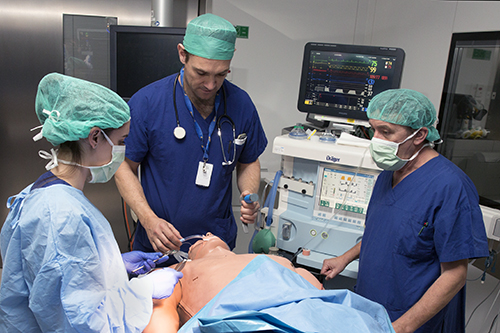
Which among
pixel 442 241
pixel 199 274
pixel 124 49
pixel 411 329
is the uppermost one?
pixel 124 49

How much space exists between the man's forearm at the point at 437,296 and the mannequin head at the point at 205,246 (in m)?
Answer: 0.67

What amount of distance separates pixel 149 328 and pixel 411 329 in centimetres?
81

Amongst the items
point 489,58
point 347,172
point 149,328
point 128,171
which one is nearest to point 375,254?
point 347,172

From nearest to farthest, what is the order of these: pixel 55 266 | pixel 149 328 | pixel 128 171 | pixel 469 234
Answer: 1. pixel 55 266
2. pixel 149 328
3. pixel 469 234
4. pixel 128 171

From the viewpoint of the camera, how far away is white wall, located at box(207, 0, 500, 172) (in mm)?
2662

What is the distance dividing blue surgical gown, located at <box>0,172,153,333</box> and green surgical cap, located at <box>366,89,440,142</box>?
3.27ft

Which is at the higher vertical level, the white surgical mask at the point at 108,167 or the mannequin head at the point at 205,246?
the white surgical mask at the point at 108,167

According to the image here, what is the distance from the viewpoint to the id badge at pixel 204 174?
1.53 meters

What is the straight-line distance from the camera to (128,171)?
1.51 meters

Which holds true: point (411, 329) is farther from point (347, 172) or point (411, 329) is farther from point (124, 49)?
point (124, 49)

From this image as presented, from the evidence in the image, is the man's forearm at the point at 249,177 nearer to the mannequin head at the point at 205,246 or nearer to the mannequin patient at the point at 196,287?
the mannequin head at the point at 205,246

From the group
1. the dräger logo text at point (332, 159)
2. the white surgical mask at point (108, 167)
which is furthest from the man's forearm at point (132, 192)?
the dräger logo text at point (332, 159)

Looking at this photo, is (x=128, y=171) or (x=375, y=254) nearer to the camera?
(x=375, y=254)

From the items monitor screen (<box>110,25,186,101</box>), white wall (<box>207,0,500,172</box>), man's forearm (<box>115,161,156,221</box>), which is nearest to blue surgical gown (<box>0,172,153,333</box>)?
man's forearm (<box>115,161,156,221</box>)
